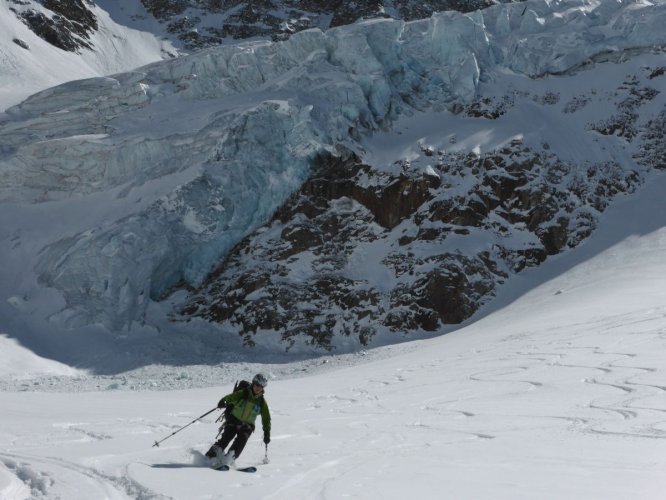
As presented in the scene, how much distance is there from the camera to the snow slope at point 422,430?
230 inches

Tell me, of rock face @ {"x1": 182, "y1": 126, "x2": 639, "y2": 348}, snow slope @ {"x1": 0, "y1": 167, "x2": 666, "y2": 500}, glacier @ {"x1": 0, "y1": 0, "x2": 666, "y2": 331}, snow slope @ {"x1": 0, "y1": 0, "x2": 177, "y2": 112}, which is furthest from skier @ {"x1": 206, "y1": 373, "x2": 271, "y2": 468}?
snow slope @ {"x1": 0, "y1": 0, "x2": 177, "y2": 112}

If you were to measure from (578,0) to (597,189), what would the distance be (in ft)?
54.0

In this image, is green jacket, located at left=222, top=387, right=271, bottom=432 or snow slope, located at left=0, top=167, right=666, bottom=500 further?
green jacket, located at left=222, top=387, right=271, bottom=432

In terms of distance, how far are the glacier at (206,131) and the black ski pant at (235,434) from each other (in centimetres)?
2005

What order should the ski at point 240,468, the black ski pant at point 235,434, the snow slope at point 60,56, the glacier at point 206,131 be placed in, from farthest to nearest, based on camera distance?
the snow slope at point 60,56, the glacier at point 206,131, the black ski pant at point 235,434, the ski at point 240,468

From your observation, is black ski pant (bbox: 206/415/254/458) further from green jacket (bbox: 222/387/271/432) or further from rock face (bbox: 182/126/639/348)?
rock face (bbox: 182/126/639/348)

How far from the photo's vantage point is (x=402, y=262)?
1174 inches

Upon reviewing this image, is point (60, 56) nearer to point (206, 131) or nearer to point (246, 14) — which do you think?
point (246, 14)

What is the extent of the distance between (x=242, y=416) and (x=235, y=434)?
216 mm

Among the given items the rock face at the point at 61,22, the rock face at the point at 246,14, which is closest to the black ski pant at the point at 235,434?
the rock face at the point at 61,22

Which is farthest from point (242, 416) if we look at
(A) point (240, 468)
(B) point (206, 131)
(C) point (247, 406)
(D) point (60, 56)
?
(D) point (60, 56)

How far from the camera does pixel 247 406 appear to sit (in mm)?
8086

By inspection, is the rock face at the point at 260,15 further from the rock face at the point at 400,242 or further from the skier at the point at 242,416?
the skier at the point at 242,416

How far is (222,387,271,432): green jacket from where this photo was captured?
315 inches
